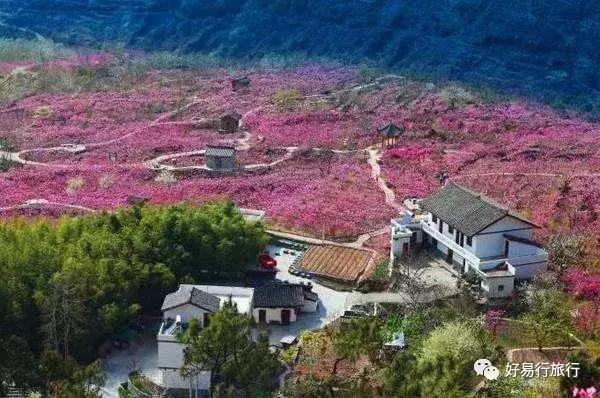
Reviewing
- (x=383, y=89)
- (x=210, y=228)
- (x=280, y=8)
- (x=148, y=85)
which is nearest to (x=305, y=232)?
(x=210, y=228)

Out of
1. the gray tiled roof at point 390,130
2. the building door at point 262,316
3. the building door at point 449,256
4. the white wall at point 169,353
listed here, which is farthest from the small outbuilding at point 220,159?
the white wall at point 169,353

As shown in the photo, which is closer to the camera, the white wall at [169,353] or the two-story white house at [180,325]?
the two-story white house at [180,325]

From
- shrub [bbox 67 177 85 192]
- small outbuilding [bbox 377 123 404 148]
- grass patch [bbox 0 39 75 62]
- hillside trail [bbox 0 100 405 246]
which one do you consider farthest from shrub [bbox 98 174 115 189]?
grass patch [bbox 0 39 75 62]

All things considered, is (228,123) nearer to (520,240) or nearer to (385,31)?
(520,240)

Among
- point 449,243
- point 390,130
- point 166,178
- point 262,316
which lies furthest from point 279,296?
point 390,130

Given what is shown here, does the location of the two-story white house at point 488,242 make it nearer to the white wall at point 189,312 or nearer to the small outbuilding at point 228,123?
the white wall at point 189,312

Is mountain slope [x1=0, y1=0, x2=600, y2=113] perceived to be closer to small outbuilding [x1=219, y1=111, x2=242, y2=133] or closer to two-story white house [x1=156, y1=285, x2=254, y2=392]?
small outbuilding [x1=219, y1=111, x2=242, y2=133]
